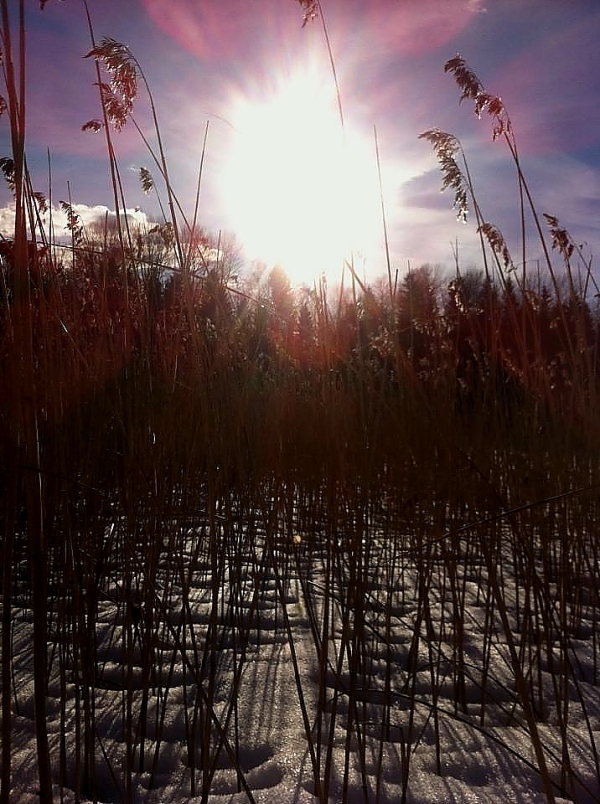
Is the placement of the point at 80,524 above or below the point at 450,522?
above

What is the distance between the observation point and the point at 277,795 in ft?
2.88

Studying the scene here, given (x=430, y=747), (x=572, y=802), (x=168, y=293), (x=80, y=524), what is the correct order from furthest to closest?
(x=168, y=293) < (x=80, y=524) < (x=430, y=747) < (x=572, y=802)

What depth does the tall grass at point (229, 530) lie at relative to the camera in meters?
0.78

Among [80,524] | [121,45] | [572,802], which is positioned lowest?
[572,802]

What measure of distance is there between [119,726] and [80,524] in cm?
40

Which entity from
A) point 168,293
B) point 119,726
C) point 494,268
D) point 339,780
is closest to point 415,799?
point 339,780

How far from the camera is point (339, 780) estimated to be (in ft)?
3.01

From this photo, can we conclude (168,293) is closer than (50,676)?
No

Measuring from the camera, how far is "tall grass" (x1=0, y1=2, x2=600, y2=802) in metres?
0.78

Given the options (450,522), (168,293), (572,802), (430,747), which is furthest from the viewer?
(168,293)

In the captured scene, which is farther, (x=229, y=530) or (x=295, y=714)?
(x=229, y=530)

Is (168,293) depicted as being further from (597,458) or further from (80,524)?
(597,458)

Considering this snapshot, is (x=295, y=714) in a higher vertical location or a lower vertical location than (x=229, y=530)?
lower

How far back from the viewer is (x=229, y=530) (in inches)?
54.1
